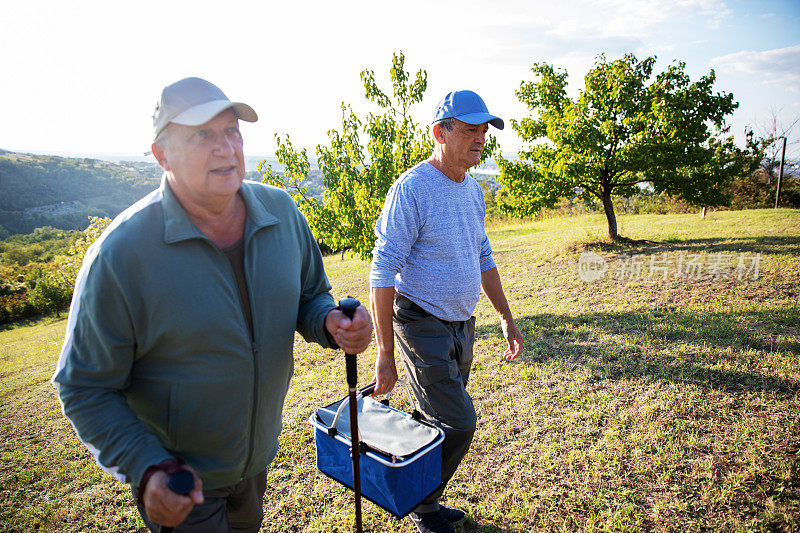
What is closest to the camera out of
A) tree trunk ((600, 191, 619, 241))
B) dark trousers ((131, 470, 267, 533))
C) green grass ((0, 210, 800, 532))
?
dark trousers ((131, 470, 267, 533))

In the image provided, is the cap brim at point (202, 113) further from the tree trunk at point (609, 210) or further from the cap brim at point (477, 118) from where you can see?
the tree trunk at point (609, 210)

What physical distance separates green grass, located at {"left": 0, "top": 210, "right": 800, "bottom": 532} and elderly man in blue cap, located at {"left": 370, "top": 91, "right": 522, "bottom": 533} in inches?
38.7

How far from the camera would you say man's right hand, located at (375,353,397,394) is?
2463mm

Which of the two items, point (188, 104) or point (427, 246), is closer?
point (188, 104)

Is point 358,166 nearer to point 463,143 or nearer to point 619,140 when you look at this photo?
point 463,143

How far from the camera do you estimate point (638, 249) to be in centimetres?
1109

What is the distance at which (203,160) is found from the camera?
1.55 m

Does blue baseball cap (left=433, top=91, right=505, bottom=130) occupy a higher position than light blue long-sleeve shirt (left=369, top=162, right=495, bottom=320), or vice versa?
blue baseball cap (left=433, top=91, right=505, bottom=130)

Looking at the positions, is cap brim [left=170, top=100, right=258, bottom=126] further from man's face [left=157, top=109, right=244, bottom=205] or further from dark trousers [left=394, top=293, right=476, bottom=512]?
dark trousers [left=394, top=293, right=476, bottom=512]

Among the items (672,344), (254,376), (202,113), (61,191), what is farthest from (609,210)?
(61,191)

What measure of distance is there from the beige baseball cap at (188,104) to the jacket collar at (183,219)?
232mm

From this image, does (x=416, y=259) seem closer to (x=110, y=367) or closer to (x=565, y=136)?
(x=110, y=367)

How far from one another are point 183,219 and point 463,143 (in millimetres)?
1705

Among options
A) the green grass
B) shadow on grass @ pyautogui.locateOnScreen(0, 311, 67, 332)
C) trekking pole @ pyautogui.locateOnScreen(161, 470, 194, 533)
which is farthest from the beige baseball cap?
shadow on grass @ pyautogui.locateOnScreen(0, 311, 67, 332)
